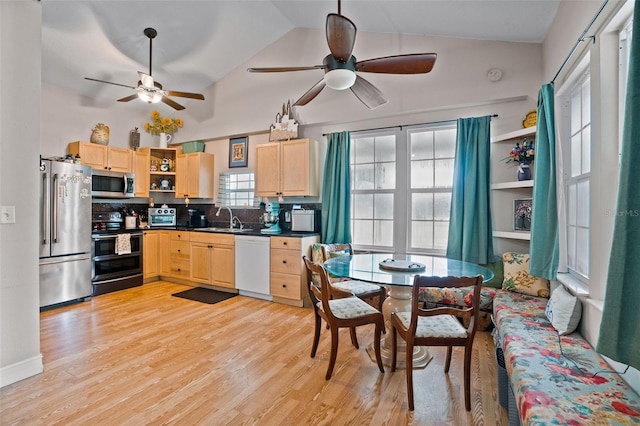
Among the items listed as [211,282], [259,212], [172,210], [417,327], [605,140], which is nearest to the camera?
[605,140]

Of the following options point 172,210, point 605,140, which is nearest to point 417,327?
point 605,140

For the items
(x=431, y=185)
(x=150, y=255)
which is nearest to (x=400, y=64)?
(x=431, y=185)

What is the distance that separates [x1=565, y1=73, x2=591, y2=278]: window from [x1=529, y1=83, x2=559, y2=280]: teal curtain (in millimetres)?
162

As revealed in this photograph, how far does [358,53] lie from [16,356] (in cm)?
452

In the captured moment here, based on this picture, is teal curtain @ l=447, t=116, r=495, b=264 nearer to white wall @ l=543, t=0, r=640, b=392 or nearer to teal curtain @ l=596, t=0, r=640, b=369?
white wall @ l=543, t=0, r=640, b=392

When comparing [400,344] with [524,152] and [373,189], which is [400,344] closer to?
[373,189]

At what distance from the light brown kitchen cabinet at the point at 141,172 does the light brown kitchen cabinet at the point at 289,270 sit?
274cm

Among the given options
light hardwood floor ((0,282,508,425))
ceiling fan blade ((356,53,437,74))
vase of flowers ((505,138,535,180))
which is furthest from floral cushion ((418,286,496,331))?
ceiling fan blade ((356,53,437,74))

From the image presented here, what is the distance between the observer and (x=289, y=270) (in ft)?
13.3

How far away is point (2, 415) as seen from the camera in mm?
1897

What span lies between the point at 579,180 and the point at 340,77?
202cm

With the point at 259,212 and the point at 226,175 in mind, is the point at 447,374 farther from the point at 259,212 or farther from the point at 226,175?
the point at 226,175

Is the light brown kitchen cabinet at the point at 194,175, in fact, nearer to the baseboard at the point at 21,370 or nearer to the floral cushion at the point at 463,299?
the baseboard at the point at 21,370

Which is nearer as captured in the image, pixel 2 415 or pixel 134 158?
pixel 2 415
